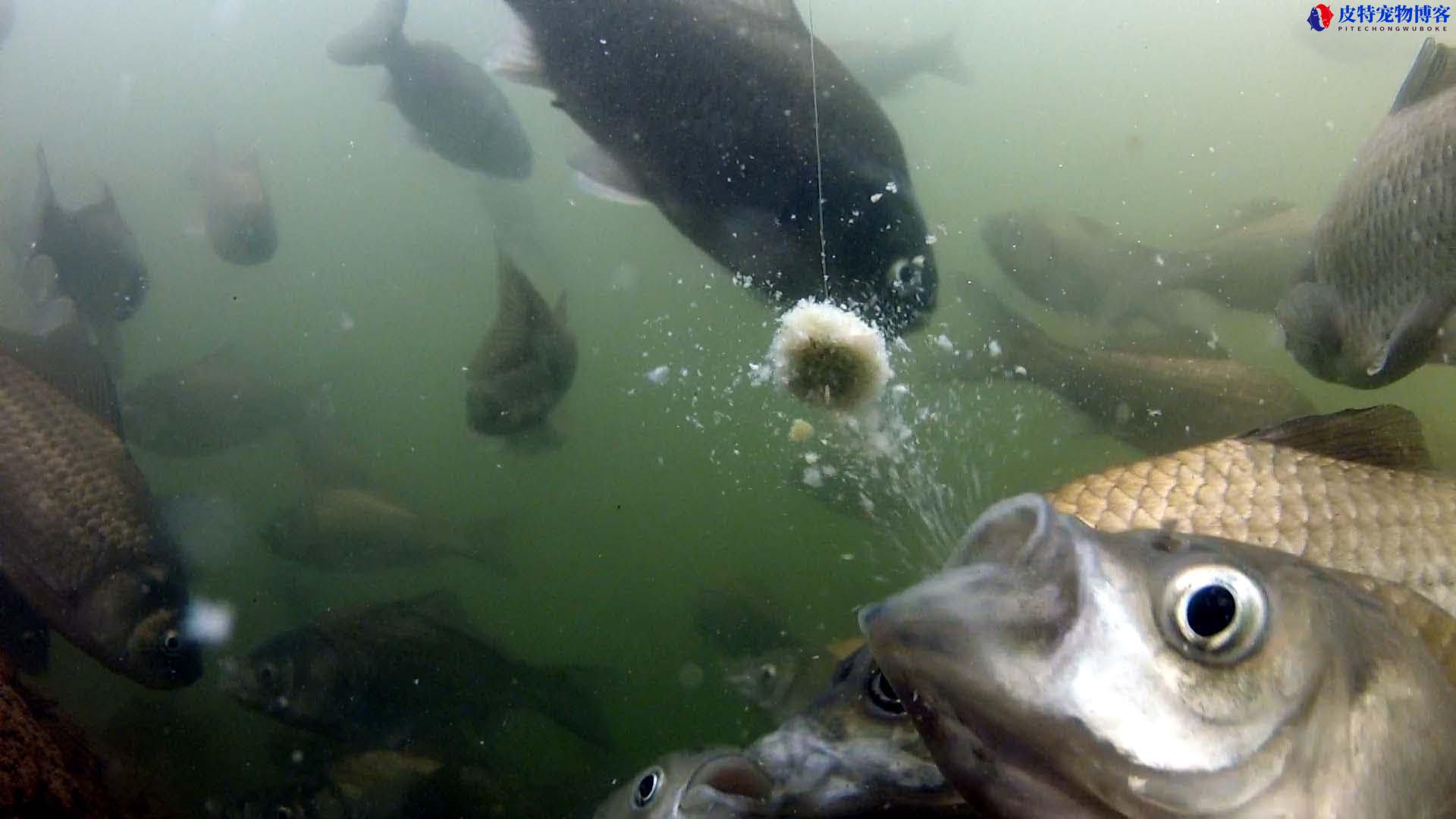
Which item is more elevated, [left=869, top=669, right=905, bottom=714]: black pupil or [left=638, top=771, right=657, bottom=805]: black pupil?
[left=869, top=669, right=905, bottom=714]: black pupil

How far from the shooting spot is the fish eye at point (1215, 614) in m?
0.72

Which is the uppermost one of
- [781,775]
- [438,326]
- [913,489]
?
[781,775]

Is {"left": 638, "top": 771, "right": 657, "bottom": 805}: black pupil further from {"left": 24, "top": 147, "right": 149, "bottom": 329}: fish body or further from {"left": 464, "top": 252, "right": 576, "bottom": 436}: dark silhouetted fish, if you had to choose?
{"left": 24, "top": 147, "right": 149, "bottom": 329}: fish body

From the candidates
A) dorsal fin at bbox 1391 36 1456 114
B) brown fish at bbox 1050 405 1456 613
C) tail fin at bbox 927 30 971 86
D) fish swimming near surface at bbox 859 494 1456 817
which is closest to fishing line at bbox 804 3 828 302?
brown fish at bbox 1050 405 1456 613

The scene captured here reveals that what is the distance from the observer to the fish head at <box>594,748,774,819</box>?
4.33 feet

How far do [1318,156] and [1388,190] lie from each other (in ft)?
55.7

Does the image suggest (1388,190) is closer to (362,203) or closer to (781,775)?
(781,775)

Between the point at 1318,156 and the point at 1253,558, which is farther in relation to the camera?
the point at 1318,156

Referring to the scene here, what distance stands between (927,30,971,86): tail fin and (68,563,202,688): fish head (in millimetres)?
6404

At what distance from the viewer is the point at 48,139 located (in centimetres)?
2083

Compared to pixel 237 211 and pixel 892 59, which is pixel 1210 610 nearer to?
pixel 892 59

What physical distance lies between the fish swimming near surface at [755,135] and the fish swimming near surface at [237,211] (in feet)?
16.7

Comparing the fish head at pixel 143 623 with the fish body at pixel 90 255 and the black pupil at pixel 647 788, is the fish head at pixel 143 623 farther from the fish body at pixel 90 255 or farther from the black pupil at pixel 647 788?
the fish body at pixel 90 255

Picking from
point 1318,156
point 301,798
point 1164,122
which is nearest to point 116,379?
point 301,798
